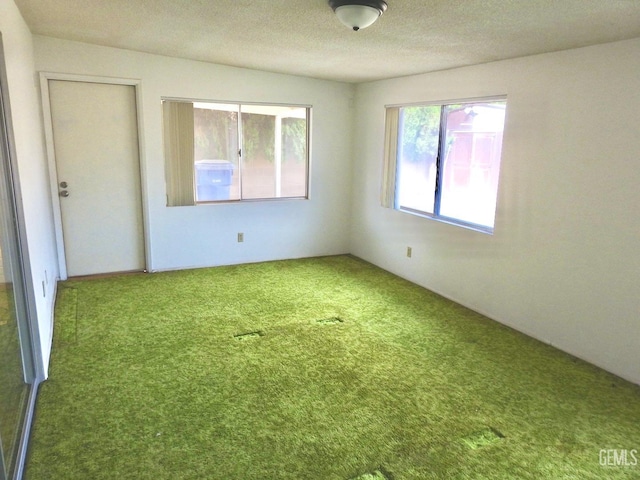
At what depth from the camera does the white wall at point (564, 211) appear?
10.1ft

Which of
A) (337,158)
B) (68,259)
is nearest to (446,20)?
(337,158)

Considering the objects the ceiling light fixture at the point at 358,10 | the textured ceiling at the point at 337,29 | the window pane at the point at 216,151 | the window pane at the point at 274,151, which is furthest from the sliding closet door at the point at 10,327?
the window pane at the point at 274,151

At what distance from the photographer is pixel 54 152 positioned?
4.67 metres

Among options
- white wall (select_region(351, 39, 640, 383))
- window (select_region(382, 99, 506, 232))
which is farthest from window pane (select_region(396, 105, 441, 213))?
white wall (select_region(351, 39, 640, 383))

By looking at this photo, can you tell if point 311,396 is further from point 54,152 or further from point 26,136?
point 54,152

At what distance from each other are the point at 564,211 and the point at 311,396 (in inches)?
92.4

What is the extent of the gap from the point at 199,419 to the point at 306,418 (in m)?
0.61

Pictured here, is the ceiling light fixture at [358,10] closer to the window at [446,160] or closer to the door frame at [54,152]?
the window at [446,160]

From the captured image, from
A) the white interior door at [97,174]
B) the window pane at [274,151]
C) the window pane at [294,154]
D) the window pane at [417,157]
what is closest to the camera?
the white interior door at [97,174]

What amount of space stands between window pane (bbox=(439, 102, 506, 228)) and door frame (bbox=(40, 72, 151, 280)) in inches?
128

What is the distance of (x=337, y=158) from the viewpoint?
240 inches

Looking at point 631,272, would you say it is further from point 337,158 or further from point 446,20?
point 337,158

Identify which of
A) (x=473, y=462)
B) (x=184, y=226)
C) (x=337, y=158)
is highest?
(x=337, y=158)

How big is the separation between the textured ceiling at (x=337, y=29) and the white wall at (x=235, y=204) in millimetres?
259
